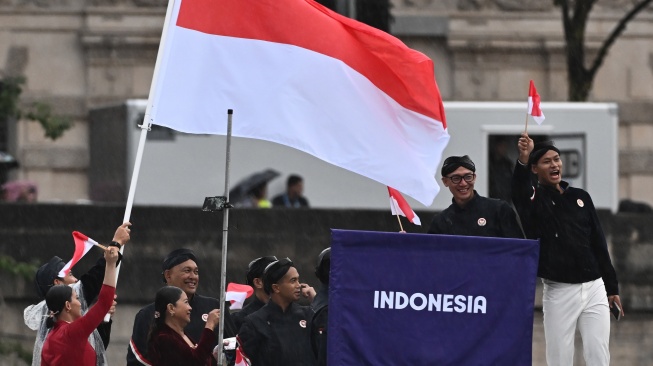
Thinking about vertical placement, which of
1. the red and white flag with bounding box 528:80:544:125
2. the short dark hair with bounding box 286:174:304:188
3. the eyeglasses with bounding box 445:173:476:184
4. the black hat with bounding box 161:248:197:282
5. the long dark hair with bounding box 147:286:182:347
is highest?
the red and white flag with bounding box 528:80:544:125

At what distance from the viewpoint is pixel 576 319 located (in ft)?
39.6

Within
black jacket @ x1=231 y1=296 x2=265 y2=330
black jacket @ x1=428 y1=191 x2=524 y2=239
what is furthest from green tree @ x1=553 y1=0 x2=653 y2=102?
black jacket @ x1=231 y1=296 x2=265 y2=330

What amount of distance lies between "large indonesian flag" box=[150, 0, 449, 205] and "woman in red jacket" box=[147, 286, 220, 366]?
1.05 metres

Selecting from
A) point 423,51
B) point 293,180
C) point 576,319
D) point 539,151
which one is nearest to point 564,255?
point 576,319

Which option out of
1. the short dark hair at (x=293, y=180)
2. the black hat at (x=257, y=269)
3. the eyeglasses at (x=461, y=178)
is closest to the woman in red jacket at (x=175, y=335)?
the black hat at (x=257, y=269)

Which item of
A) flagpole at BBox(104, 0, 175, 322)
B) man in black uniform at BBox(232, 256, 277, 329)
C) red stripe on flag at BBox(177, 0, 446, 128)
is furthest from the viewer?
man in black uniform at BBox(232, 256, 277, 329)

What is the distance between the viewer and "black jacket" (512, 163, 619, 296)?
11.9 meters

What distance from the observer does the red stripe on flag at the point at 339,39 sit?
1175 cm

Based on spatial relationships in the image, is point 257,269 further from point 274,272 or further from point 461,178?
point 461,178

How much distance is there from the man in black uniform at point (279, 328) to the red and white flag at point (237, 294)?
0.40 meters

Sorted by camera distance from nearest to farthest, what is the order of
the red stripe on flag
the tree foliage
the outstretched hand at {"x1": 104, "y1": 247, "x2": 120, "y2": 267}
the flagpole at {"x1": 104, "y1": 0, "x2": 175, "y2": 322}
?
1. the outstretched hand at {"x1": 104, "y1": 247, "x2": 120, "y2": 267}
2. the flagpole at {"x1": 104, "y1": 0, "x2": 175, "y2": 322}
3. the red stripe on flag
4. the tree foliage

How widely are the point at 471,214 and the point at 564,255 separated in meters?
0.66

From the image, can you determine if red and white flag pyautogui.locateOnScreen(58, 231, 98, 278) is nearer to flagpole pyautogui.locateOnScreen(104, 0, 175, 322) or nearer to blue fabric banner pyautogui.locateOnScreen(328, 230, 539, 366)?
flagpole pyautogui.locateOnScreen(104, 0, 175, 322)

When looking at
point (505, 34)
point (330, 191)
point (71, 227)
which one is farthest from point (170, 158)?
point (505, 34)
